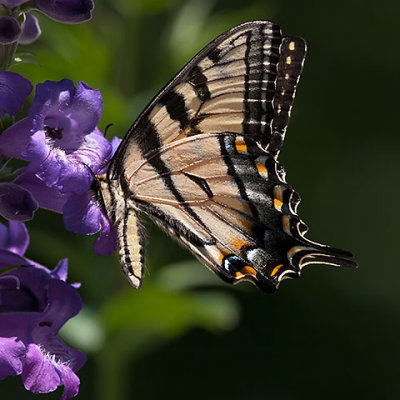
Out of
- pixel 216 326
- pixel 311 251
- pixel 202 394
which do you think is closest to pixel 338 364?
pixel 202 394

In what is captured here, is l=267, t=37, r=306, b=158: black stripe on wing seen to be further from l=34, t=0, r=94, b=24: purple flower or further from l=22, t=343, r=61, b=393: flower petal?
l=22, t=343, r=61, b=393: flower petal

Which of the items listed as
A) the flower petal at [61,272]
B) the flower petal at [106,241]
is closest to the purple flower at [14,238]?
the flower petal at [61,272]

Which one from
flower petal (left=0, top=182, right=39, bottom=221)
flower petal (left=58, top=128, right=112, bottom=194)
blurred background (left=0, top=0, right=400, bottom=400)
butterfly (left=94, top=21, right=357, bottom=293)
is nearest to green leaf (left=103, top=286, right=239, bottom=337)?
blurred background (left=0, top=0, right=400, bottom=400)

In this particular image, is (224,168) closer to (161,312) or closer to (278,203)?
(278,203)

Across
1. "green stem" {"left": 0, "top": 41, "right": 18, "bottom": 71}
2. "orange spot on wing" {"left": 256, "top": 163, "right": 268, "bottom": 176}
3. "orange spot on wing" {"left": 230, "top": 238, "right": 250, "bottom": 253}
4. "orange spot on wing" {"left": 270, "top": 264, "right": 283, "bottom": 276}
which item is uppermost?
"green stem" {"left": 0, "top": 41, "right": 18, "bottom": 71}

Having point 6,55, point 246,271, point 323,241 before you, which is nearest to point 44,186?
point 6,55

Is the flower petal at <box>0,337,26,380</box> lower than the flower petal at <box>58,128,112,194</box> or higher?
lower

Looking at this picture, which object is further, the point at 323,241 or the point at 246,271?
the point at 323,241
